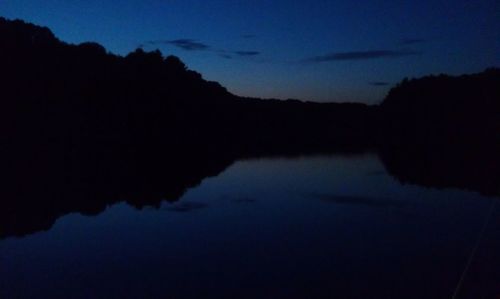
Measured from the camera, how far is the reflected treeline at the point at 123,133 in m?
29.8

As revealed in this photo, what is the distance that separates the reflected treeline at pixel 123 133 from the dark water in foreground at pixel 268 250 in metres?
3.22

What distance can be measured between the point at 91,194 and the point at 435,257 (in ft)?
61.1

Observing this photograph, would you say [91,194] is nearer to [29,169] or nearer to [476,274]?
[29,169]

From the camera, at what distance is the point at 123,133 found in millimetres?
65812

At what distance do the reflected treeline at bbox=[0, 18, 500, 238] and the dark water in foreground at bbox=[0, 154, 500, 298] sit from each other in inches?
127

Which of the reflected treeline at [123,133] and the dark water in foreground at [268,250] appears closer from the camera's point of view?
the dark water in foreground at [268,250]

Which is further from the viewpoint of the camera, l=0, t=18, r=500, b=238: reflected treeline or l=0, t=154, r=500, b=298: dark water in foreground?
l=0, t=18, r=500, b=238: reflected treeline

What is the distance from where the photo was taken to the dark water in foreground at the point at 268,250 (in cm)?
1285

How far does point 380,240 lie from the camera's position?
1736 centimetres

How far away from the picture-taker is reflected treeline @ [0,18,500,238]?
29844mm

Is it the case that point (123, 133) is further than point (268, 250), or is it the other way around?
point (123, 133)

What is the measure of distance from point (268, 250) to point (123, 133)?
52316mm

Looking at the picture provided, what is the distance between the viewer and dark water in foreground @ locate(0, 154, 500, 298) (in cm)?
1285

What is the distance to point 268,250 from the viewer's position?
16109 mm
